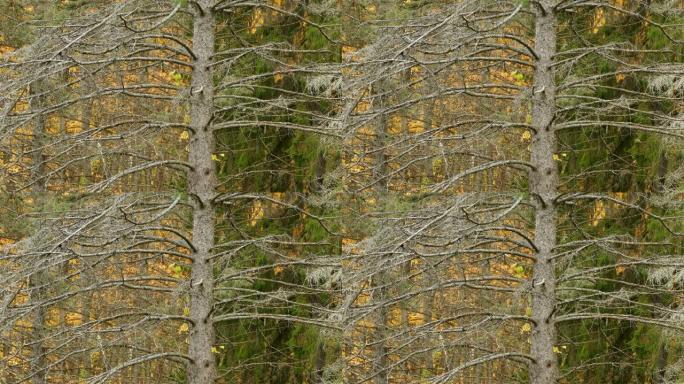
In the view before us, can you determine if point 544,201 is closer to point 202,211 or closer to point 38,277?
point 202,211

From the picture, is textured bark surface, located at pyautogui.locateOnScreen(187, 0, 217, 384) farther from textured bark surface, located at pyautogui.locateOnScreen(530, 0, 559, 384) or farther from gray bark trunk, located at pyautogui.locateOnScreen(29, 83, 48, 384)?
gray bark trunk, located at pyautogui.locateOnScreen(29, 83, 48, 384)

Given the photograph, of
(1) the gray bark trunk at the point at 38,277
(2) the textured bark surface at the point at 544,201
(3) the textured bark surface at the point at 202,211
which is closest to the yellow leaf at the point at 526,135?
(2) the textured bark surface at the point at 544,201

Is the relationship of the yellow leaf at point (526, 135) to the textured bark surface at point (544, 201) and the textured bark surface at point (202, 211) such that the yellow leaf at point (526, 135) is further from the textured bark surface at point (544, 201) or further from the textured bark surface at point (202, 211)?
the textured bark surface at point (202, 211)

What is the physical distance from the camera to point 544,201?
412 inches

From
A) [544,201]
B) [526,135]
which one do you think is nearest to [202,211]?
[544,201]

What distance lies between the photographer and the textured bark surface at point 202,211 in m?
11.4

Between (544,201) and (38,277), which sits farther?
(38,277)

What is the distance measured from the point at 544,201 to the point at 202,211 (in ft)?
12.6

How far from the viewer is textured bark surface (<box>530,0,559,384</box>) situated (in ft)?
34.3

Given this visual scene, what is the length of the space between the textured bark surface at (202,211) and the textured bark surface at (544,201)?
12.0ft

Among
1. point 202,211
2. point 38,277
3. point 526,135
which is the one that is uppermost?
point 526,135

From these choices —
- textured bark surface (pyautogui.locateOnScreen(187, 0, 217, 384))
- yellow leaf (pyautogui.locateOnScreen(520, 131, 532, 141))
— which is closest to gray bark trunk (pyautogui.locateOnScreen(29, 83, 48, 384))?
textured bark surface (pyautogui.locateOnScreen(187, 0, 217, 384))

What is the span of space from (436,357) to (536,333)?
5600 millimetres

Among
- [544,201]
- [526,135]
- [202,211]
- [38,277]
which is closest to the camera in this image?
[544,201]
